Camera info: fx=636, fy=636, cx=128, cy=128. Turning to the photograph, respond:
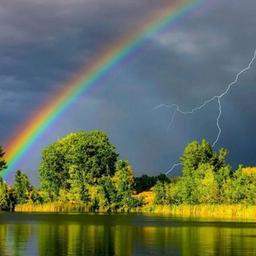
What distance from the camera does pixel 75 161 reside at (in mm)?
154000

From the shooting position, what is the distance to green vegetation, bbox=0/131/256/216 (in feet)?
372

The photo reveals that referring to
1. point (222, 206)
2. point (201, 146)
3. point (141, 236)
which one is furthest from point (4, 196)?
point (141, 236)

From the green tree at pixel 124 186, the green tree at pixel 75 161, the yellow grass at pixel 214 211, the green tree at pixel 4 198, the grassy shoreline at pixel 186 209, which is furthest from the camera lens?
the green tree at pixel 75 161

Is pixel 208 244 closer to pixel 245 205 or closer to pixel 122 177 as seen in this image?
pixel 245 205

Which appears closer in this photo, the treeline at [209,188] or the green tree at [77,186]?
the treeline at [209,188]

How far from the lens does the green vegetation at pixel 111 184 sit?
11338 centimetres

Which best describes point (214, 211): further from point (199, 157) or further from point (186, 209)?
point (199, 157)

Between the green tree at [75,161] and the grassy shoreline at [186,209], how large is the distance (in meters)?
6.89

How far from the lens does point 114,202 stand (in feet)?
455

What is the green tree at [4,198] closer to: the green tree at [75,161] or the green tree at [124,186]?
the green tree at [75,161]

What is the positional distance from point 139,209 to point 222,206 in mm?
34039

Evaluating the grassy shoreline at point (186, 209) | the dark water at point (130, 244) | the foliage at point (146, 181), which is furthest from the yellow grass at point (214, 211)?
the foliage at point (146, 181)

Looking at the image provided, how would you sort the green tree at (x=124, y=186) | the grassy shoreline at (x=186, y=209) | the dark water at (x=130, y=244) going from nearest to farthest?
the dark water at (x=130, y=244), the grassy shoreline at (x=186, y=209), the green tree at (x=124, y=186)

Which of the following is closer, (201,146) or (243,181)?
(243,181)
